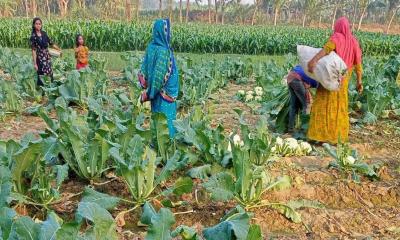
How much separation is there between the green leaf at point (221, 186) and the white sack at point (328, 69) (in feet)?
6.85

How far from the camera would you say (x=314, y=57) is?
17.5ft

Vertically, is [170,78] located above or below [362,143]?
above

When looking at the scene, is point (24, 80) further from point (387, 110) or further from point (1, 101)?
point (387, 110)

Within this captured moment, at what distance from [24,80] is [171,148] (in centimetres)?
493

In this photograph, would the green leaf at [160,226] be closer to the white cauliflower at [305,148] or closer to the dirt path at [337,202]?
the dirt path at [337,202]

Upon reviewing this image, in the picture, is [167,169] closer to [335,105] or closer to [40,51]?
[335,105]

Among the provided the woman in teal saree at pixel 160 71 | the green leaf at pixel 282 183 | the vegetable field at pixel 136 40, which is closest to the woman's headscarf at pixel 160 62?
the woman in teal saree at pixel 160 71

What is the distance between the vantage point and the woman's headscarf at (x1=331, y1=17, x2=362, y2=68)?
5234 mm

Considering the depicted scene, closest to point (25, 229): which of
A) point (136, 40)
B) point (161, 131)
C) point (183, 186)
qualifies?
point (183, 186)

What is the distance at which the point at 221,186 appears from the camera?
147 inches

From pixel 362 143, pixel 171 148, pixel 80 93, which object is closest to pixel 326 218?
pixel 171 148

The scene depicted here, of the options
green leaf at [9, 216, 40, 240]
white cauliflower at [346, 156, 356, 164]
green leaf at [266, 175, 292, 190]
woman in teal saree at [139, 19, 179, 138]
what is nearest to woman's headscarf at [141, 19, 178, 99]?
woman in teal saree at [139, 19, 179, 138]

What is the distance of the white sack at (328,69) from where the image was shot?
5.20 metres

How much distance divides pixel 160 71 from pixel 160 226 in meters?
2.71
